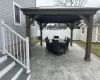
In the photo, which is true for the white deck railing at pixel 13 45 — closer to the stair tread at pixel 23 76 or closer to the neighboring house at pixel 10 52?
the neighboring house at pixel 10 52

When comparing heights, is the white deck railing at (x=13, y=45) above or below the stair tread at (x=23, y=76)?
above

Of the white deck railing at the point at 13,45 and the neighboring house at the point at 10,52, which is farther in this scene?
the white deck railing at the point at 13,45

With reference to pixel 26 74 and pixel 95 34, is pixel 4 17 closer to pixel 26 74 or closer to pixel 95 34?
pixel 26 74

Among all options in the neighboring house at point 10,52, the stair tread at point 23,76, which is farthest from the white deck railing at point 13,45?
the stair tread at point 23,76

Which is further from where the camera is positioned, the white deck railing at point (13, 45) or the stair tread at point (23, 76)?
the white deck railing at point (13, 45)

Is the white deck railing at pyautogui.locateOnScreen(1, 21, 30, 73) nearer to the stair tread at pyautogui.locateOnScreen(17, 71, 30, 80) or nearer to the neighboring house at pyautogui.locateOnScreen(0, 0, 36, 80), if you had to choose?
the neighboring house at pyautogui.locateOnScreen(0, 0, 36, 80)

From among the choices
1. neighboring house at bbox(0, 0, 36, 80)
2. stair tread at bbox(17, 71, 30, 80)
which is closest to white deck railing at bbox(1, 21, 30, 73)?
neighboring house at bbox(0, 0, 36, 80)

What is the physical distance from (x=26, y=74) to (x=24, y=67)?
30cm

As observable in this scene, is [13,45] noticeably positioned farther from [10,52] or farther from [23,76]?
[23,76]

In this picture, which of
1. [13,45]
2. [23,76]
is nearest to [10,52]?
Answer: [13,45]

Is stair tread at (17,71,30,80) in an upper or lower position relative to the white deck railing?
lower

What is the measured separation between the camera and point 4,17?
4793 millimetres

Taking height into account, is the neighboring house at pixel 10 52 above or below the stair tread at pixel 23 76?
above

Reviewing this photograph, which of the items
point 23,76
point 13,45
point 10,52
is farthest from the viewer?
point 13,45
